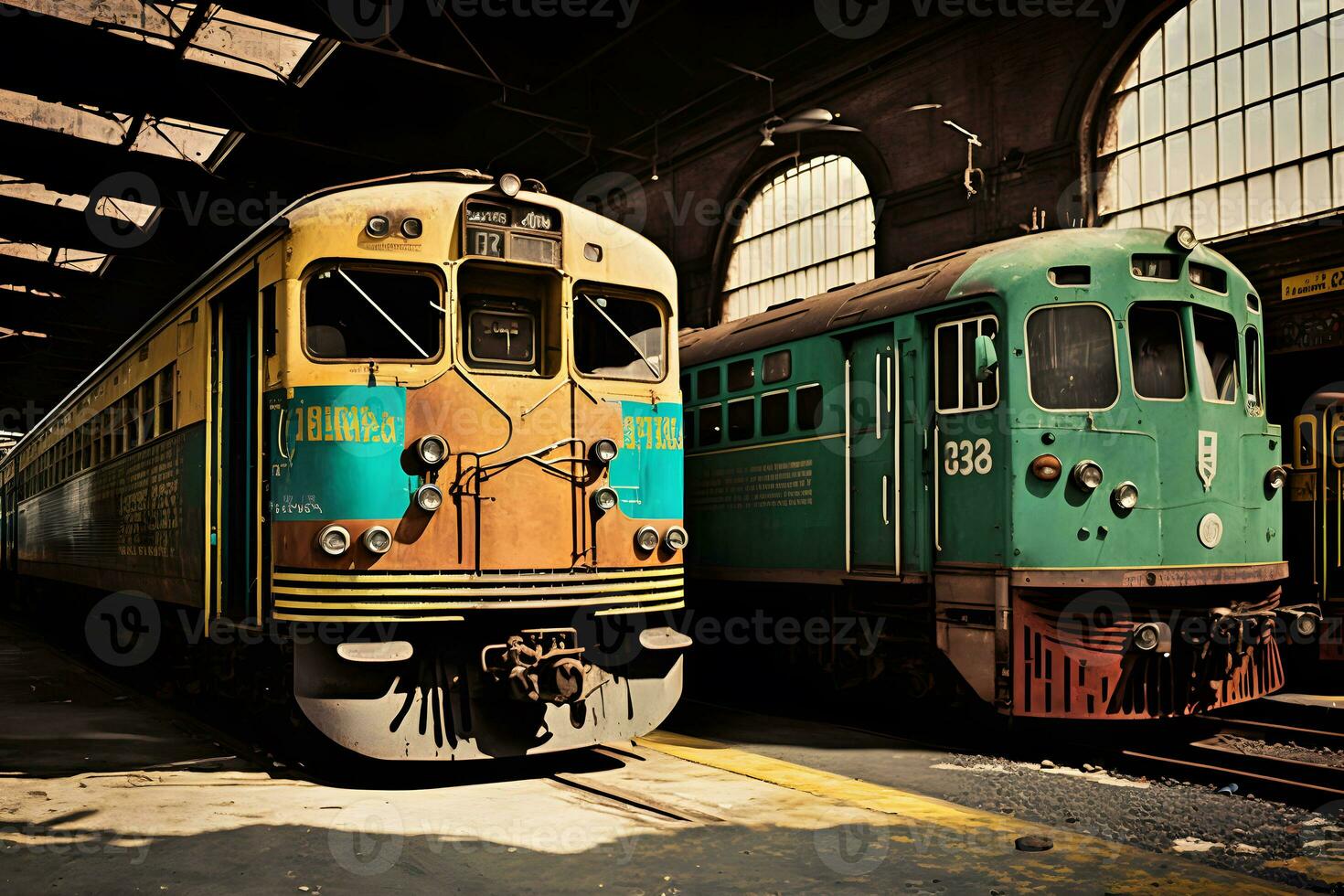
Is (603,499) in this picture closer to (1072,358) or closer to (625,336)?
(625,336)

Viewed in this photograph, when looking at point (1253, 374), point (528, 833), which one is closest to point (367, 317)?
point (528, 833)

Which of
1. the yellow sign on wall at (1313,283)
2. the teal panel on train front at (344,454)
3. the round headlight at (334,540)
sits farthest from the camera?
the yellow sign on wall at (1313,283)

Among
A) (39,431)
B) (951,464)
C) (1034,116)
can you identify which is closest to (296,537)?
(951,464)

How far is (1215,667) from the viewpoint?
877 cm

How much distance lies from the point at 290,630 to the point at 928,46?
42.4 ft

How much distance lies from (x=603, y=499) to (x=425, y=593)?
4.48 ft

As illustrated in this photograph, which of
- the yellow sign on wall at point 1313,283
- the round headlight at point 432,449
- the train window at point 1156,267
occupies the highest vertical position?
the yellow sign on wall at point 1313,283

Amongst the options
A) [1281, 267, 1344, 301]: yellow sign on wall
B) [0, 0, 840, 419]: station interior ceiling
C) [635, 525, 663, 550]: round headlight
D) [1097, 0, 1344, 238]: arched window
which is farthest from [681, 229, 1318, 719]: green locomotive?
[0, 0, 840, 419]: station interior ceiling

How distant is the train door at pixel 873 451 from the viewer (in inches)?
384

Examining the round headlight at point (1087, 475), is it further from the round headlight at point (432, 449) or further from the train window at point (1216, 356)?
the round headlight at point (432, 449)

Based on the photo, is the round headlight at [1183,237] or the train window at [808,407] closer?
the round headlight at [1183,237]

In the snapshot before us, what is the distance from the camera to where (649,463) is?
8.38m

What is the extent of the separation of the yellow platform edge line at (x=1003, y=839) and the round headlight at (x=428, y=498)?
8.76ft

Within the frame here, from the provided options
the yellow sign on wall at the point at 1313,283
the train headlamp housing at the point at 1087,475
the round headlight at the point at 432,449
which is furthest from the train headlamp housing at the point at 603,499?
the yellow sign on wall at the point at 1313,283
